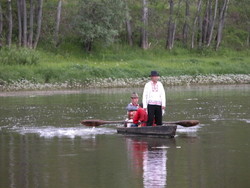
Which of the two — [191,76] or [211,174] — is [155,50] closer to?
[191,76]

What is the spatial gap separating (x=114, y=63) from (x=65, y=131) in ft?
92.8

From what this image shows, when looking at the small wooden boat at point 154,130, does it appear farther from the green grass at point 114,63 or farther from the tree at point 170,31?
the tree at point 170,31

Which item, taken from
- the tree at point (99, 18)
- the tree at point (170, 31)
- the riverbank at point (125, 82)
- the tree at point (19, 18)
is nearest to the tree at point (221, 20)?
the tree at point (170, 31)

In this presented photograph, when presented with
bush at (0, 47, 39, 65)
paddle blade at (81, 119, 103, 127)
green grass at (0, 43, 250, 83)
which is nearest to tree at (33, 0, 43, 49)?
green grass at (0, 43, 250, 83)

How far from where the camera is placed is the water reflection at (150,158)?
1316 cm

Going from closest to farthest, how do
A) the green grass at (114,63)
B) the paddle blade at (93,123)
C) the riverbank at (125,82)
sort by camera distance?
the paddle blade at (93,123)
the riverbank at (125,82)
the green grass at (114,63)

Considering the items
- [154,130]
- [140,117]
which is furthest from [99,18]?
[154,130]

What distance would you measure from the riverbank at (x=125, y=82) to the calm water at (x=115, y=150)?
38.8 ft

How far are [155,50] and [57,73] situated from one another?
12765 mm

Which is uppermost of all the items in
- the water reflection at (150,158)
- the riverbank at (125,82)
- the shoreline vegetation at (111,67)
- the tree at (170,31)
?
the tree at (170,31)

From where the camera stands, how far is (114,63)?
49.7m

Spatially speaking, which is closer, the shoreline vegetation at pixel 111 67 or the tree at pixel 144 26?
the shoreline vegetation at pixel 111 67

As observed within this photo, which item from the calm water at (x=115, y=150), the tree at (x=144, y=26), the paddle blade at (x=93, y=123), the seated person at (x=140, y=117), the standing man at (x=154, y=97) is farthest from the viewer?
the tree at (x=144, y=26)

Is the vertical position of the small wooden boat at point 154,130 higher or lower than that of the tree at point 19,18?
lower
